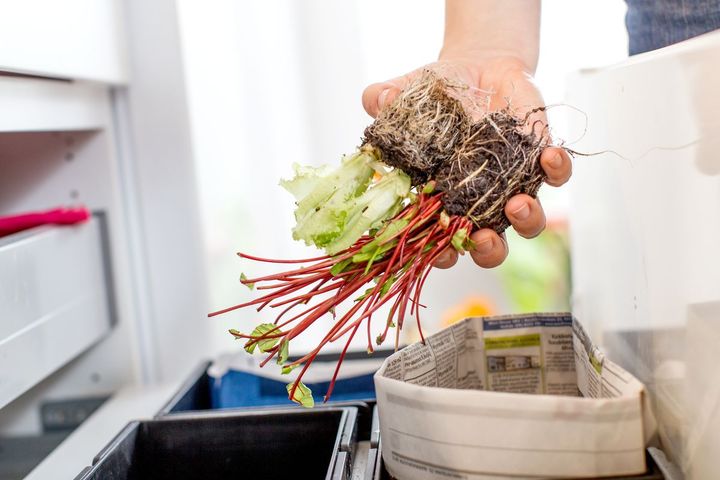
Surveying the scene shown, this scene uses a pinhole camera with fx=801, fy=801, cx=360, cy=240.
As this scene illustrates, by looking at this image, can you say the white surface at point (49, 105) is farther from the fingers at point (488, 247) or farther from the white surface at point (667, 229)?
the white surface at point (667, 229)

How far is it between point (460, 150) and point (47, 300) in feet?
1.78

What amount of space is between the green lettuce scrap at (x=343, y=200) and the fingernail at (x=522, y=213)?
10 cm

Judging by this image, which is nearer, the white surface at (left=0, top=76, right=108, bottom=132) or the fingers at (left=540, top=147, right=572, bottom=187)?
the fingers at (left=540, top=147, right=572, bottom=187)

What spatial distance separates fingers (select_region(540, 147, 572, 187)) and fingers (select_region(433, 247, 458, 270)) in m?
0.11

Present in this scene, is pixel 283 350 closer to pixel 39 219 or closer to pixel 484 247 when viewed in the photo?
pixel 484 247

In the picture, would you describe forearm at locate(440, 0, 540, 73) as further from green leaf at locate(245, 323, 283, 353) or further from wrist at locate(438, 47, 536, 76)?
green leaf at locate(245, 323, 283, 353)

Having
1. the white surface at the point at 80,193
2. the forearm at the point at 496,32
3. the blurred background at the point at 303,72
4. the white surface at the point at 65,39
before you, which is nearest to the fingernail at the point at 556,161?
the forearm at the point at 496,32

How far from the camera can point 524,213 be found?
69cm

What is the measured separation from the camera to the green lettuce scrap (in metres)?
0.70

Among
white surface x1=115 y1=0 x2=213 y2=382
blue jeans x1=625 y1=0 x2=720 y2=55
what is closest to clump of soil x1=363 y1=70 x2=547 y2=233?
blue jeans x1=625 y1=0 x2=720 y2=55

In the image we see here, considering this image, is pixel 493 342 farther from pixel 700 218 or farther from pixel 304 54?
pixel 304 54

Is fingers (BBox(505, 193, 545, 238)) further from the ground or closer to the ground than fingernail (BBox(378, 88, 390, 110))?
closer to the ground

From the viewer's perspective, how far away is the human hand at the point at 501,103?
0.69m

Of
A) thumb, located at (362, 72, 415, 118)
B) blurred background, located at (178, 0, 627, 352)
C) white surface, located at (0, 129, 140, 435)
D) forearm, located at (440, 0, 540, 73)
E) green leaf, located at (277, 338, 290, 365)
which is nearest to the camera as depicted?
green leaf, located at (277, 338, 290, 365)
